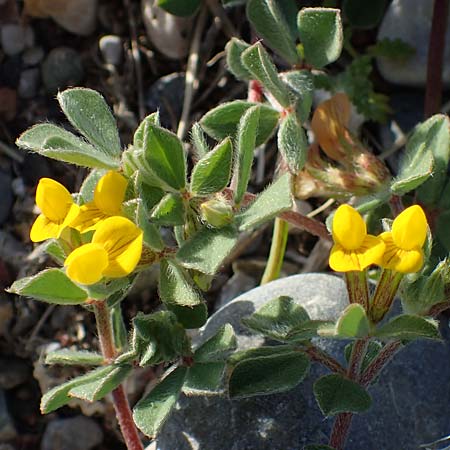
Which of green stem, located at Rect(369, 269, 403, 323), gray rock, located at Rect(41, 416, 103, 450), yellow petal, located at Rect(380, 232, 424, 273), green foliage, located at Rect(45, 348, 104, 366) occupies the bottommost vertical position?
gray rock, located at Rect(41, 416, 103, 450)

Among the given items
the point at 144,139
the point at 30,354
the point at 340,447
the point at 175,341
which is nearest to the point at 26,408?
the point at 30,354

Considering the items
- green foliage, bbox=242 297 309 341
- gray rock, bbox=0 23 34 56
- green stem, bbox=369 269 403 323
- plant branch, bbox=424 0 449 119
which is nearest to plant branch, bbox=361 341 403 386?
green stem, bbox=369 269 403 323

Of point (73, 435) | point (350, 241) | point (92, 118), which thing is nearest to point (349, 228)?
point (350, 241)

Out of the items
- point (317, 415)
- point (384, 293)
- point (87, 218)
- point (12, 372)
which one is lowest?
point (12, 372)

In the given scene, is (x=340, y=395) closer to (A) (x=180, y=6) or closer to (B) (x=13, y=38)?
(A) (x=180, y=6)

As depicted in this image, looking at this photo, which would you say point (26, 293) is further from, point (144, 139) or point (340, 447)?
point (340, 447)

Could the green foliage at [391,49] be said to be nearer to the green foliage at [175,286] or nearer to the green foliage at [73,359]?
the green foliage at [175,286]

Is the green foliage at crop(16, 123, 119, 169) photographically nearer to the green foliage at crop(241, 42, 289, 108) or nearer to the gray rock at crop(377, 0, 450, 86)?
the green foliage at crop(241, 42, 289, 108)
